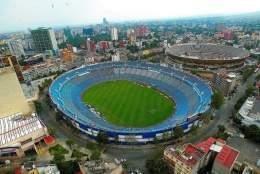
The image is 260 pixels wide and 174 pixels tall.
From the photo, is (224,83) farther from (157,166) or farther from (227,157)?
(157,166)

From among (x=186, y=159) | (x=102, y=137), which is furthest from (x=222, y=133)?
(x=102, y=137)

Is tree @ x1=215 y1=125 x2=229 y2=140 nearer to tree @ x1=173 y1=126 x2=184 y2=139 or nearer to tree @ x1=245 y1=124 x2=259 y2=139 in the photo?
tree @ x1=245 y1=124 x2=259 y2=139

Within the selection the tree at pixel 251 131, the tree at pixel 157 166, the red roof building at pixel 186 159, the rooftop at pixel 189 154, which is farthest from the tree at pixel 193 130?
the tree at pixel 157 166

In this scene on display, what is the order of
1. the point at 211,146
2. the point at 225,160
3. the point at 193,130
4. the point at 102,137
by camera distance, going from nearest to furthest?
the point at 225,160
the point at 211,146
the point at 102,137
the point at 193,130

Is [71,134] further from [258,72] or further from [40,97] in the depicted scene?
[258,72]

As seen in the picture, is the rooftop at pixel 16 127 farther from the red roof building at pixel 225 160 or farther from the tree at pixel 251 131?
the tree at pixel 251 131

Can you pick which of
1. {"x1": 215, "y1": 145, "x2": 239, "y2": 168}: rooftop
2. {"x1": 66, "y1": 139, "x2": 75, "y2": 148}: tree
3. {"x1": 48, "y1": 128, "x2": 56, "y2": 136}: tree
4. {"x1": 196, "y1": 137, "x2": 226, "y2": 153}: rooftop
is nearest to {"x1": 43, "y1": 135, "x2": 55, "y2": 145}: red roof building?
{"x1": 48, "y1": 128, "x2": 56, "y2": 136}: tree
